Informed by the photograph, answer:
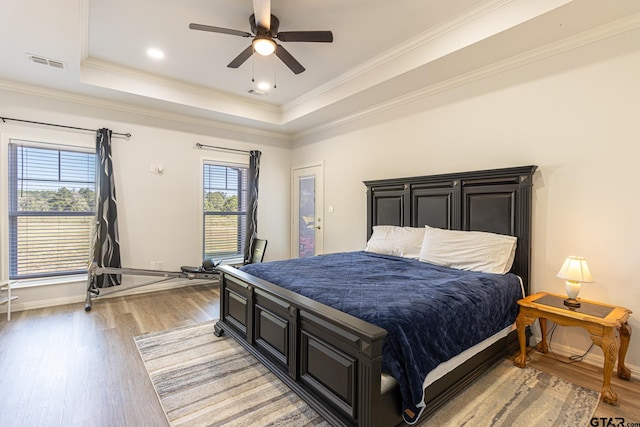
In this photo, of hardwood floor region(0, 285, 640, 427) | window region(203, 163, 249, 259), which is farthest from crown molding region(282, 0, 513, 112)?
hardwood floor region(0, 285, 640, 427)

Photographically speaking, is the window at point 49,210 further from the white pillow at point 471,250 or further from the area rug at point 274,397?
the white pillow at point 471,250

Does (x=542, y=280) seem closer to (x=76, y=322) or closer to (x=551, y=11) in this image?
(x=551, y=11)

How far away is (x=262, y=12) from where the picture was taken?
7.97 ft

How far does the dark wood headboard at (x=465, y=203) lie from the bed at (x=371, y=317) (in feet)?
0.03

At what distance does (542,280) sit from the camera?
9.48 feet

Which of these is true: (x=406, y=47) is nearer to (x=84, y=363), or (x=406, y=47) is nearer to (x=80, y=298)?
(x=84, y=363)

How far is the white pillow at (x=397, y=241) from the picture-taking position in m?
3.56

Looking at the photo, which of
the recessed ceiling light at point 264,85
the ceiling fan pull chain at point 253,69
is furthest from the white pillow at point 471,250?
the recessed ceiling light at point 264,85

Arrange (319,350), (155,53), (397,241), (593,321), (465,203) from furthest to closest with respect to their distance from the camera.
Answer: (397,241) → (155,53) → (465,203) → (593,321) → (319,350)

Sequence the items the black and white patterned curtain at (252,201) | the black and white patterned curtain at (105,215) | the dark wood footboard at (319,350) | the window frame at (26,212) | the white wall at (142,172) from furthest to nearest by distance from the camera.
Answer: the black and white patterned curtain at (252,201), the black and white patterned curtain at (105,215), the white wall at (142,172), the window frame at (26,212), the dark wood footboard at (319,350)

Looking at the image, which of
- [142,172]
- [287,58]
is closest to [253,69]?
[287,58]

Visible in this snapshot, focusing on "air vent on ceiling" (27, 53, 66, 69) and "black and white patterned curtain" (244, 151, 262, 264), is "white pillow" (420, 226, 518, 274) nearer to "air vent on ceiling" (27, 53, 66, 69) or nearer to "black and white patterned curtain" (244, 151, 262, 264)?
"black and white patterned curtain" (244, 151, 262, 264)

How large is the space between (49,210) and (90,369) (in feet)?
8.84

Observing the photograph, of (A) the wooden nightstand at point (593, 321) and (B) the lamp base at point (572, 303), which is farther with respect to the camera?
(B) the lamp base at point (572, 303)
